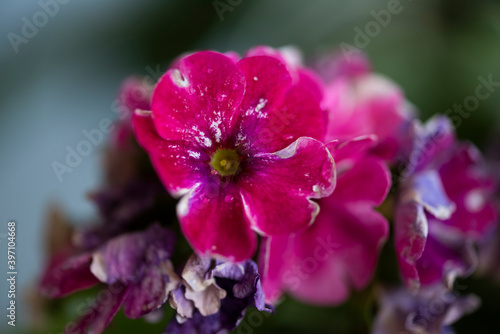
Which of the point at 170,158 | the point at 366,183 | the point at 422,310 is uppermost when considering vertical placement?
the point at 170,158

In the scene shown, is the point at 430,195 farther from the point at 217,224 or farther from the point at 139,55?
the point at 139,55

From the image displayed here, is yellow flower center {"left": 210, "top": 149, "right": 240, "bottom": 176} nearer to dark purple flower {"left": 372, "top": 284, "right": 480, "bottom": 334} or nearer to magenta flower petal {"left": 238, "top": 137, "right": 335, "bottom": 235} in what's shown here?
magenta flower petal {"left": 238, "top": 137, "right": 335, "bottom": 235}

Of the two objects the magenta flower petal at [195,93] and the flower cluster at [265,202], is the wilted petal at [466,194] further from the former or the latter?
the magenta flower petal at [195,93]

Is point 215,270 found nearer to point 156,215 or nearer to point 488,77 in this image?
point 156,215

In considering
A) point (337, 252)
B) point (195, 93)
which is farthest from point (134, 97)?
point (337, 252)

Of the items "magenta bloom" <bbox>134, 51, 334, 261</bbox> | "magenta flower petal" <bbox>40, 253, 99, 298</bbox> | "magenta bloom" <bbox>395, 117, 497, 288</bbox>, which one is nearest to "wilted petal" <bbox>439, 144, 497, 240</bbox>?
"magenta bloom" <bbox>395, 117, 497, 288</bbox>

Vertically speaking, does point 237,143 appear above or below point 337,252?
above

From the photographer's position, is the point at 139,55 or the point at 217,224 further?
the point at 139,55
